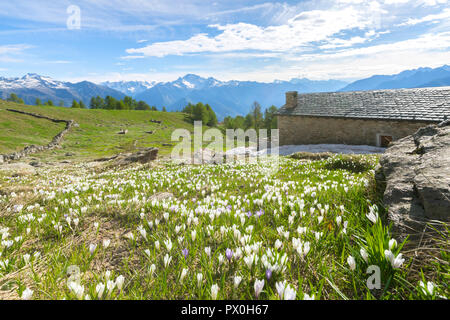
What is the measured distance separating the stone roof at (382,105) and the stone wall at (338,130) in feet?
2.64

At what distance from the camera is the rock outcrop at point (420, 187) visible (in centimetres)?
238

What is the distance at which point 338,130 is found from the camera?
111 feet

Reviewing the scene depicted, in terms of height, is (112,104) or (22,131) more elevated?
(112,104)

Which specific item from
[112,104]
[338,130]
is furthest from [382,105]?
[112,104]

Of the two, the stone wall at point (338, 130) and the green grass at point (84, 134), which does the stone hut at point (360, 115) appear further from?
the green grass at point (84, 134)

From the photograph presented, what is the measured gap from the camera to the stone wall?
90.5ft

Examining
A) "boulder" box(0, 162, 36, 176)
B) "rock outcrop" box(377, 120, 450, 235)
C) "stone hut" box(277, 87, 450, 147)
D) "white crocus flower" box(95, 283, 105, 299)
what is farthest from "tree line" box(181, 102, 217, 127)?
"white crocus flower" box(95, 283, 105, 299)

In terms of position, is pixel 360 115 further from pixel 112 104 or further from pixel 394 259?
pixel 112 104

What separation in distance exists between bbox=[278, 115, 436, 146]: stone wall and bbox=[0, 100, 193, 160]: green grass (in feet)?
92.4

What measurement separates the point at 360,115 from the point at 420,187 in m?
33.8

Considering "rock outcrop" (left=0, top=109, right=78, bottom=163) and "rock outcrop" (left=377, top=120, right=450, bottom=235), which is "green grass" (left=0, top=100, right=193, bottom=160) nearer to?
"rock outcrop" (left=0, top=109, right=78, bottom=163)

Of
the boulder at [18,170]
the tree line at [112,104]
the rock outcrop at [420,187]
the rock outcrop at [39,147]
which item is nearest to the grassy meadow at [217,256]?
the rock outcrop at [420,187]

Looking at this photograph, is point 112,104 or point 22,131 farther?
point 112,104
